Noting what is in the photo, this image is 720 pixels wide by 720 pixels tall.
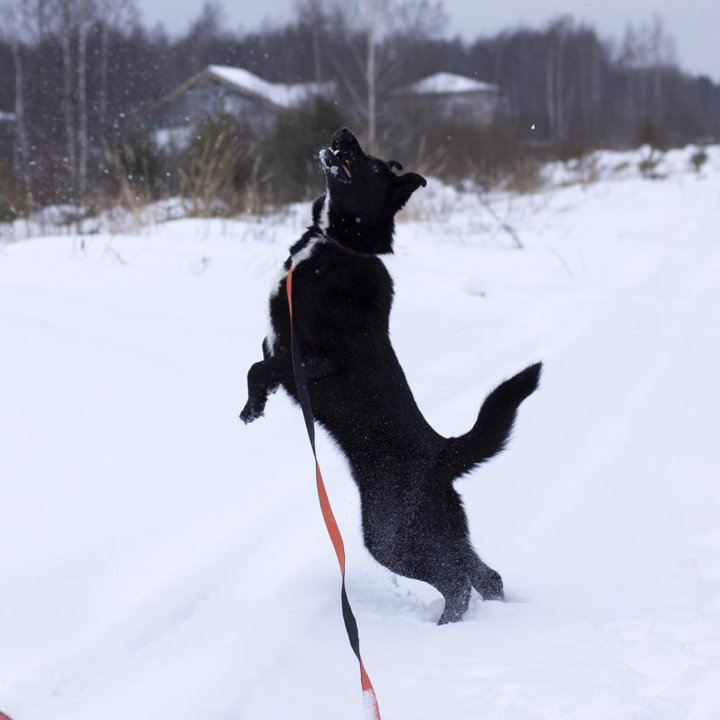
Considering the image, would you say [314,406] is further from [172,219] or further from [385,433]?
[172,219]

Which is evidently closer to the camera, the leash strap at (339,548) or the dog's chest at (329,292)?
the leash strap at (339,548)

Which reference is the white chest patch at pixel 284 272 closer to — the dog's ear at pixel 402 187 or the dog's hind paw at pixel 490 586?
the dog's ear at pixel 402 187

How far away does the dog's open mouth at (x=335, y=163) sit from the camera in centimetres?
221

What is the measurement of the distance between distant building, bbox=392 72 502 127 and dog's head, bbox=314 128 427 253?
21567 millimetres

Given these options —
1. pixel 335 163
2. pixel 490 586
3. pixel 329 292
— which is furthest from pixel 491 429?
pixel 335 163

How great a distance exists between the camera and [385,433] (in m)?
2.26

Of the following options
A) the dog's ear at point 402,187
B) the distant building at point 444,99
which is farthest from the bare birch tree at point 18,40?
the dog's ear at point 402,187

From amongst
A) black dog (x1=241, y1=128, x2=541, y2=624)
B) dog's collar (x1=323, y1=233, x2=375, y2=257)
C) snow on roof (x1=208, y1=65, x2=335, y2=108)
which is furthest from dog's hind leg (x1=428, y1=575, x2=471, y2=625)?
snow on roof (x1=208, y1=65, x2=335, y2=108)

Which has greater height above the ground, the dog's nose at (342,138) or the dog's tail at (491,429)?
the dog's nose at (342,138)

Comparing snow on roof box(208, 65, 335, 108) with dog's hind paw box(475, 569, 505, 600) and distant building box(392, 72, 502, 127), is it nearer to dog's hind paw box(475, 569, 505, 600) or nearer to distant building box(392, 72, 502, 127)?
distant building box(392, 72, 502, 127)

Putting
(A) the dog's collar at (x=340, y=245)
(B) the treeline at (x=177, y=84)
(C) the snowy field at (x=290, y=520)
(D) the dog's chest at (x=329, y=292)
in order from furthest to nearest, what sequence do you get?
1. (B) the treeline at (x=177, y=84)
2. (A) the dog's collar at (x=340, y=245)
3. (D) the dog's chest at (x=329, y=292)
4. (C) the snowy field at (x=290, y=520)

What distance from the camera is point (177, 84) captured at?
15031mm

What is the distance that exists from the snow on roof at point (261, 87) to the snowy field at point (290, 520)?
1119cm

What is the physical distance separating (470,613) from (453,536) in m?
0.24
